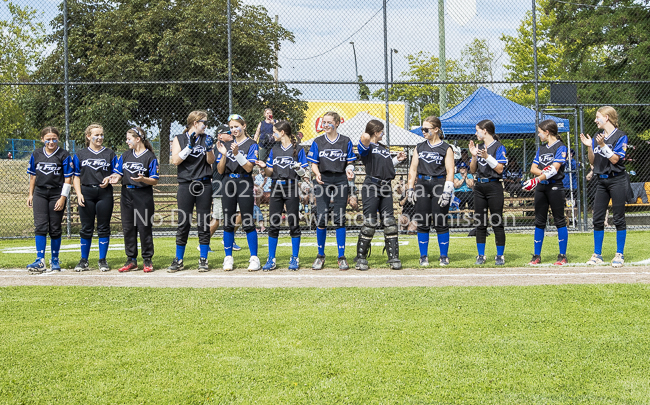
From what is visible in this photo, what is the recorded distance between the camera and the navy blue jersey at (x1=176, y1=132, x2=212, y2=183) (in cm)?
A: 755

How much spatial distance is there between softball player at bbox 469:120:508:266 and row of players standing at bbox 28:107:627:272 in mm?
15

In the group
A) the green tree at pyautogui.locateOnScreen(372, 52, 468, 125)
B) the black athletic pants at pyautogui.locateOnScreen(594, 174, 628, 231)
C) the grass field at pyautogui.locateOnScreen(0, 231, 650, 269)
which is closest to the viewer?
the black athletic pants at pyautogui.locateOnScreen(594, 174, 628, 231)

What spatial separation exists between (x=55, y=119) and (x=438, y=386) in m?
24.5

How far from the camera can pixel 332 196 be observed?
25.3 feet

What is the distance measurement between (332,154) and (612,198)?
13.0 ft

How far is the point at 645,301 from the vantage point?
525 cm

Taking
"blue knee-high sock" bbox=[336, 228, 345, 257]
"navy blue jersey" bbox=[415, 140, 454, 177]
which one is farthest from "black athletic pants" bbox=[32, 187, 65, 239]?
"navy blue jersey" bbox=[415, 140, 454, 177]

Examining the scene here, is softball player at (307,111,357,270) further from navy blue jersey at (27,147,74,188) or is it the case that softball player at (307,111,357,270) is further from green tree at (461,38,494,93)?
green tree at (461,38,494,93)

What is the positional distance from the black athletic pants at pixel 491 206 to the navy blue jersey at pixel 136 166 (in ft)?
15.4

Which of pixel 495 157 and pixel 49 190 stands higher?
pixel 495 157

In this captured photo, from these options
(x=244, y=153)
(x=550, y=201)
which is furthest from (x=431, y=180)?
(x=244, y=153)

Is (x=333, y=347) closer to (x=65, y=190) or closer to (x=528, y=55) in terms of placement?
(x=65, y=190)

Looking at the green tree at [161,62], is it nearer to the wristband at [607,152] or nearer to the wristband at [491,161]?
the wristband at [491,161]

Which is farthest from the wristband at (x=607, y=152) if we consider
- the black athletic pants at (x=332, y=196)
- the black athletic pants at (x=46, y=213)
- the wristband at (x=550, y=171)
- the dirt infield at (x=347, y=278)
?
the black athletic pants at (x=46, y=213)
